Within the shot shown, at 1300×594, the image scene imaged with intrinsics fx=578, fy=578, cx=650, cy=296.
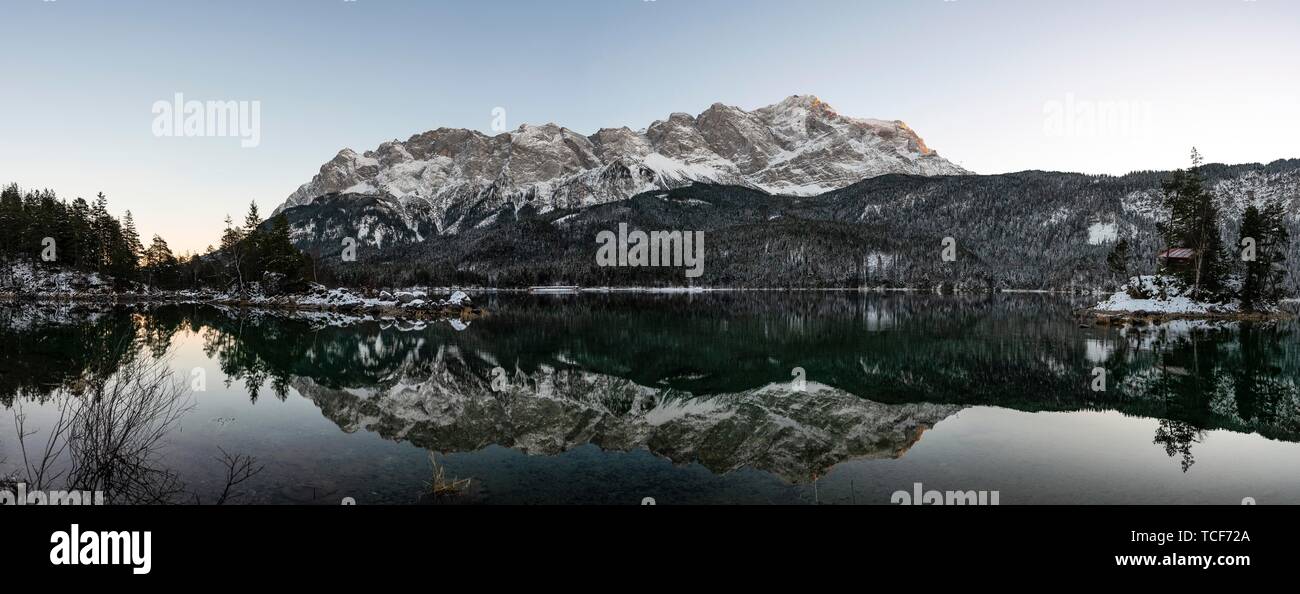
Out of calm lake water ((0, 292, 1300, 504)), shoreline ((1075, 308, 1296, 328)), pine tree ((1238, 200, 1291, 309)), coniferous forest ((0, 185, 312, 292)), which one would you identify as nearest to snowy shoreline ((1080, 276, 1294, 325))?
shoreline ((1075, 308, 1296, 328))

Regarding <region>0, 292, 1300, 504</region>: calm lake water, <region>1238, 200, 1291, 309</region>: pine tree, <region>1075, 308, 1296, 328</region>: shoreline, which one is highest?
<region>1238, 200, 1291, 309</region>: pine tree

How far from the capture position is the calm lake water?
502 inches

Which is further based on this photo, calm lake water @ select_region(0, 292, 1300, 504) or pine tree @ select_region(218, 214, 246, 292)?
pine tree @ select_region(218, 214, 246, 292)

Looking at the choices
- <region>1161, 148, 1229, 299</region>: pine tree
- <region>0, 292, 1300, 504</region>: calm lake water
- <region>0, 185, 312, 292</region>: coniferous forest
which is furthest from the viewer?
<region>0, 185, 312, 292</region>: coniferous forest

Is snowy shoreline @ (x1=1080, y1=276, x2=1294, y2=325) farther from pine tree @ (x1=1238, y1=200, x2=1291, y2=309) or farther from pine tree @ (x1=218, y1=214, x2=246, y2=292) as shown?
pine tree @ (x1=218, y1=214, x2=246, y2=292)

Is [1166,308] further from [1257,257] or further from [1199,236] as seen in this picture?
[1257,257]

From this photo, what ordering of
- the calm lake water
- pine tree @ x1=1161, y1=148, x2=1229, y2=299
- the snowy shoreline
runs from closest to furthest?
the calm lake water < the snowy shoreline < pine tree @ x1=1161, y1=148, x2=1229, y2=299

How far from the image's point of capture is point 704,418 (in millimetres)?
19844

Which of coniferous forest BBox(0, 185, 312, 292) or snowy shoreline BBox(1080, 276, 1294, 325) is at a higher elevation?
coniferous forest BBox(0, 185, 312, 292)

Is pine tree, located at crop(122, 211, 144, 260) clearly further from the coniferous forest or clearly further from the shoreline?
the shoreline

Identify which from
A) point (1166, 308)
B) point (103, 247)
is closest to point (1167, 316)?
point (1166, 308)
